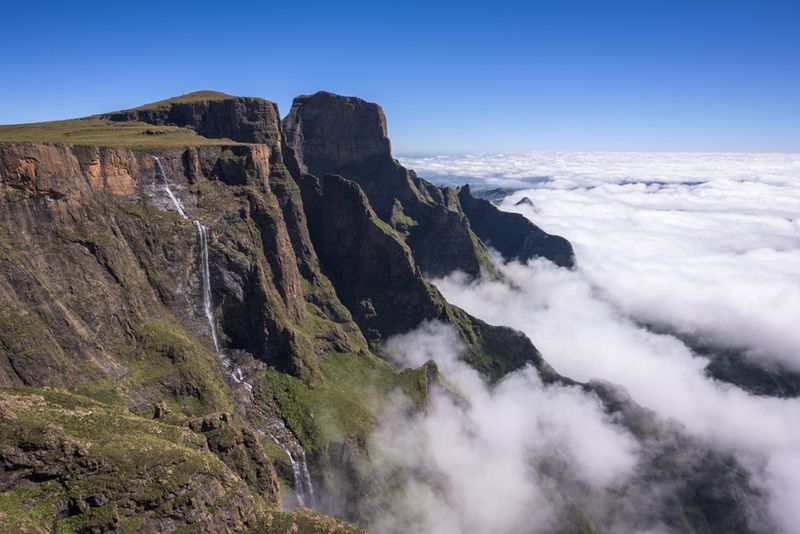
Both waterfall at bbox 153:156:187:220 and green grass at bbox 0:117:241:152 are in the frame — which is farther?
waterfall at bbox 153:156:187:220

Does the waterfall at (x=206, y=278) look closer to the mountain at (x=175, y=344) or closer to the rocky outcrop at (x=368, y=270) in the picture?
the mountain at (x=175, y=344)

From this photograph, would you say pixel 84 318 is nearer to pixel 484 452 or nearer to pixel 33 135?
pixel 33 135

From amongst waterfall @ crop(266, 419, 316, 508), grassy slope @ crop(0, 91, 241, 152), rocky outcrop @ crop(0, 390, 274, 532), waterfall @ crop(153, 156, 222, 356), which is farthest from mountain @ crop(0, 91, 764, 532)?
grassy slope @ crop(0, 91, 241, 152)

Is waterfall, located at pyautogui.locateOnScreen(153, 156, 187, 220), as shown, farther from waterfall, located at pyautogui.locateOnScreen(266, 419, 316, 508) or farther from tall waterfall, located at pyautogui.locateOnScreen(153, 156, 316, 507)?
waterfall, located at pyautogui.locateOnScreen(266, 419, 316, 508)

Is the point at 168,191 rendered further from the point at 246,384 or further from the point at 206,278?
the point at 246,384

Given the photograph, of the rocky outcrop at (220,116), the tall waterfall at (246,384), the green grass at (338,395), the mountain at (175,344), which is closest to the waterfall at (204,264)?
the tall waterfall at (246,384)

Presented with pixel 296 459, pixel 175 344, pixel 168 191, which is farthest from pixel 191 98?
pixel 296 459
